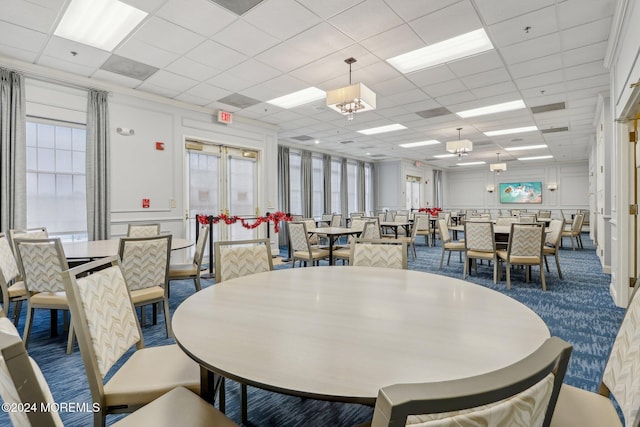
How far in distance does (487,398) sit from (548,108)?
737 centimetres

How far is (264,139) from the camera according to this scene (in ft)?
23.7

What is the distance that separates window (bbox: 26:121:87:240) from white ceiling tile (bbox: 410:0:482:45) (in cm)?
495

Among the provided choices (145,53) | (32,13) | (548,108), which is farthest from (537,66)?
(32,13)

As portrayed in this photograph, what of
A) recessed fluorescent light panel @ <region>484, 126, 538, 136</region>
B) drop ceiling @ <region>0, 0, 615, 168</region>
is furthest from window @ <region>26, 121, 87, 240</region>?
recessed fluorescent light panel @ <region>484, 126, 538, 136</region>

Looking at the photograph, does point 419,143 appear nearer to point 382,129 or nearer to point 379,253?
point 382,129

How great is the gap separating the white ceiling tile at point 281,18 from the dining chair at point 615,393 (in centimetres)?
322

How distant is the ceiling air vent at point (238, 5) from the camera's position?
2.92m

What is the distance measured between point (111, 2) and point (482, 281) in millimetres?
5642

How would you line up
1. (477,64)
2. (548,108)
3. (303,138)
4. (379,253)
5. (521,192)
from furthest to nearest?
(521,192), (303,138), (548,108), (477,64), (379,253)

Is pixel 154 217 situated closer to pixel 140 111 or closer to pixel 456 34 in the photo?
pixel 140 111

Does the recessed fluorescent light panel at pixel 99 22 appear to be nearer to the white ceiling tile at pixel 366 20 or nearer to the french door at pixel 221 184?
the white ceiling tile at pixel 366 20

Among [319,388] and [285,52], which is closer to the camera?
[319,388]

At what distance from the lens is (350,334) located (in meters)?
1.06

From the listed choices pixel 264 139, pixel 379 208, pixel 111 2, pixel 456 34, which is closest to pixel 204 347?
pixel 111 2
